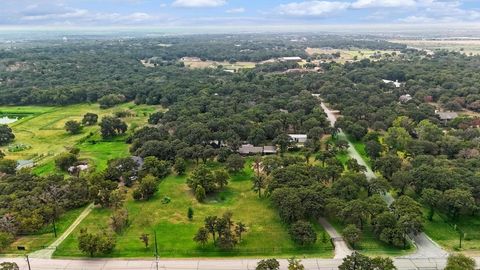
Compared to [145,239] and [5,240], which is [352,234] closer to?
[145,239]

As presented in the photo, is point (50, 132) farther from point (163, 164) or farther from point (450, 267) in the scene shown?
point (450, 267)

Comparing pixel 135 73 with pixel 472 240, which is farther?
pixel 135 73

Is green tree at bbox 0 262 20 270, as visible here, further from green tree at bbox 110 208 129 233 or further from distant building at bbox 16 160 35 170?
distant building at bbox 16 160 35 170

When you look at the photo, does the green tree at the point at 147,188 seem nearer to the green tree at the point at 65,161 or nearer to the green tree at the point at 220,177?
the green tree at the point at 220,177

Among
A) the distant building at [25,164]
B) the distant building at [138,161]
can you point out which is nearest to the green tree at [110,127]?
the distant building at [25,164]

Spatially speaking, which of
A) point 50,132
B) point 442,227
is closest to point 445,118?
point 442,227

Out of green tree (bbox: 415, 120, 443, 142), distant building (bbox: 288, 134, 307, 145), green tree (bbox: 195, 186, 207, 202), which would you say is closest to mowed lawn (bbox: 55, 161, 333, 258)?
green tree (bbox: 195, 186, 207, 202)
